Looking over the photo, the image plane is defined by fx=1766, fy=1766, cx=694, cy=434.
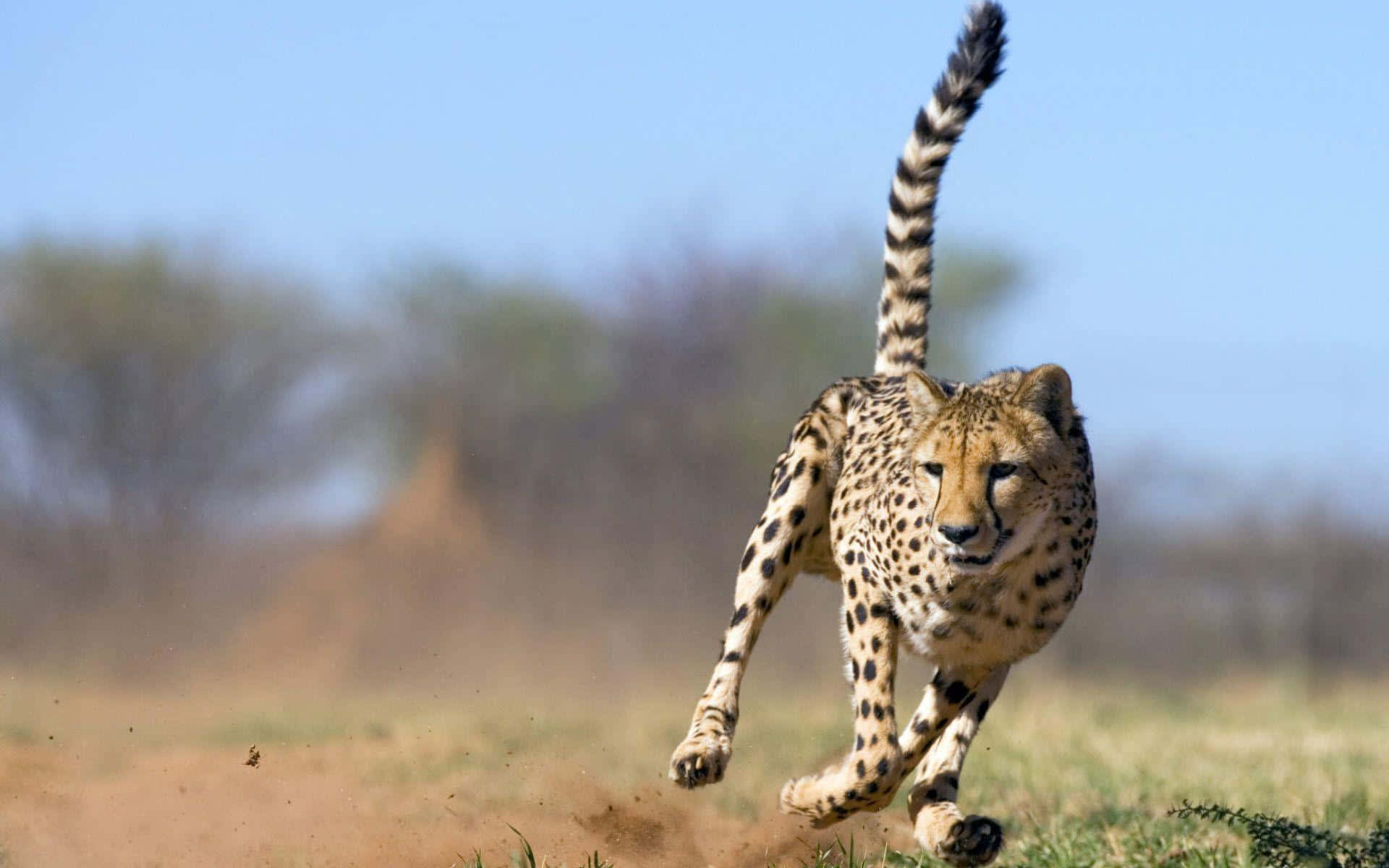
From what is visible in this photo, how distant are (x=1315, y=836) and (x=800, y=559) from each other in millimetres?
1690

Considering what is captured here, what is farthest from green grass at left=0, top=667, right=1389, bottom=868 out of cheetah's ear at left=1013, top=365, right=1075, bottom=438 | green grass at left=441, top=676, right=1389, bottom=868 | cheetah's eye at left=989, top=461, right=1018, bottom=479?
cheetah's ear at left=1013, top=365, right=1075, bottom=438

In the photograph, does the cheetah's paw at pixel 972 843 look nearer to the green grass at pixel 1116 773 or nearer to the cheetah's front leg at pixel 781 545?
the green grass at pixel 1116 773

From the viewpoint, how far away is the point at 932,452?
4.36 metres

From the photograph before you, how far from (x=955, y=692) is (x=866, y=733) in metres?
0.37

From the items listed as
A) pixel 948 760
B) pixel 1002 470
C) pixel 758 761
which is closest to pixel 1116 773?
pixel 758 761

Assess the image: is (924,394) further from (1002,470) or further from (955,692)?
(955,692)

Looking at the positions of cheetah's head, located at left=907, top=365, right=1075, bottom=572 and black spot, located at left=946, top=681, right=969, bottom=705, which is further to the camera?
black spot, located at left=946, top=681, right=969, bottom=705

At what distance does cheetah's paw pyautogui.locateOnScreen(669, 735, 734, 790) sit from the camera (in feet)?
15.2

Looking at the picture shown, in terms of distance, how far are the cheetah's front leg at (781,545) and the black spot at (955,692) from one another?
0.63 metres

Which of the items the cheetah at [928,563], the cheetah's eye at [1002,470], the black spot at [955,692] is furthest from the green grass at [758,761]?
the cheetah's eye at [1002,470]

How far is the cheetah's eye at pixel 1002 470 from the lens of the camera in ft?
13.9

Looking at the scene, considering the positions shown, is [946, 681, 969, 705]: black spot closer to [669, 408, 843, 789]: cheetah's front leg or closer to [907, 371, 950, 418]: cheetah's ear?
[669, 408, 843, 789]: cheetah's front leg

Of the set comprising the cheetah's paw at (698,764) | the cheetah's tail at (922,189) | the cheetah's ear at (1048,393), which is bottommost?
the cheetah's paw at (698,764)

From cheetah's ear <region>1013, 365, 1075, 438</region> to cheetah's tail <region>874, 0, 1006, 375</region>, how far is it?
139cm
